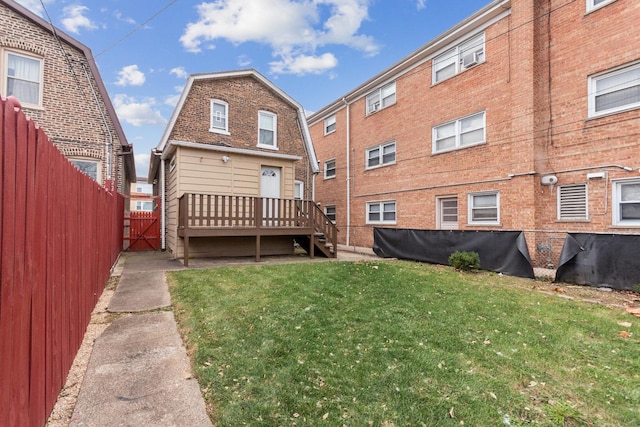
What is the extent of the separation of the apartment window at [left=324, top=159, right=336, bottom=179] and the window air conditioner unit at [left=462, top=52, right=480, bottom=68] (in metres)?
8.22

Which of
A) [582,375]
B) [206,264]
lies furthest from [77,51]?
[582,375]

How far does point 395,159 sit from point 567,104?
6.22 m

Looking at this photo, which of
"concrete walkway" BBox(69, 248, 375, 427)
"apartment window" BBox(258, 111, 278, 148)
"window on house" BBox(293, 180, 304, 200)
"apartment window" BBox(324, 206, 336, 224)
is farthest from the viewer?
"apartment window" BBox(324, 206, 336, 224)

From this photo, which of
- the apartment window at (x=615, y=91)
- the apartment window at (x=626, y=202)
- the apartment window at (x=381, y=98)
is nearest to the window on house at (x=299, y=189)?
the apartment window at (x=381, y=98)

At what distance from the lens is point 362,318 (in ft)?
14.6

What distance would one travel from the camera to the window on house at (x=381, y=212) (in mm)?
14242

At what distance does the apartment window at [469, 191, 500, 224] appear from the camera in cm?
1041

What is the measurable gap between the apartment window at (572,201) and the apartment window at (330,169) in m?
10.8

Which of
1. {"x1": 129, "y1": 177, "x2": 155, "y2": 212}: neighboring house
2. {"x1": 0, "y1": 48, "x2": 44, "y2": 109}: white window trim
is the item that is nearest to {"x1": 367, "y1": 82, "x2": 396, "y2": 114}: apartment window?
{"x1": 0, "y1": 48, "x2": 44, "y2": 109}: white window trim

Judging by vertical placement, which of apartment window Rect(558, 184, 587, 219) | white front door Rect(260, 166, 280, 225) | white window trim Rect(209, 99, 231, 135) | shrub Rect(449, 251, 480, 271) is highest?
white window trim Rect(209, 99, 231, 135)

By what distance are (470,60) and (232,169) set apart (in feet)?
29.5

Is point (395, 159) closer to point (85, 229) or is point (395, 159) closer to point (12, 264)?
point (85, 229)

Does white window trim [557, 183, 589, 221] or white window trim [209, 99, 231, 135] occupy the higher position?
white window trim [209, 99, 231, 135]

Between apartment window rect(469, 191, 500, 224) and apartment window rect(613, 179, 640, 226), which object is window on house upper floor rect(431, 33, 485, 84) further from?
apartment window rect(613, 179, 640, 226)
